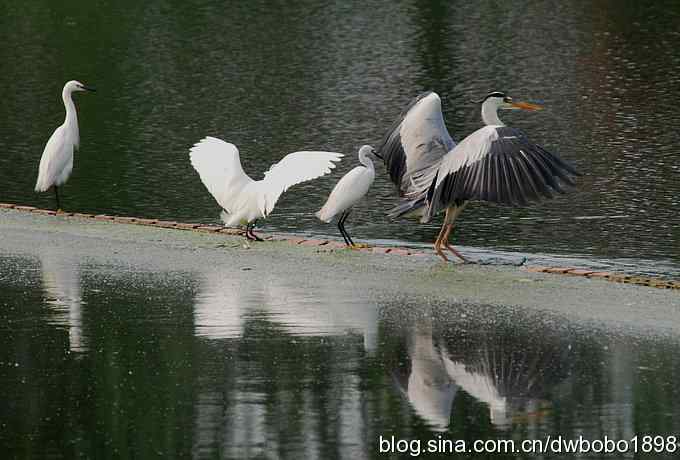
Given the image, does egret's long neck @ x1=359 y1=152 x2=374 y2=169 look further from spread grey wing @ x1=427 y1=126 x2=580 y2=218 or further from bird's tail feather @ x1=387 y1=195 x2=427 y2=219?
spread grey wing @ x1=427 y1=126 x2=580 y2=218

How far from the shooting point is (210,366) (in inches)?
335

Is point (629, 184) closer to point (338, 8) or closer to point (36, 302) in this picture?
point (36, 302)

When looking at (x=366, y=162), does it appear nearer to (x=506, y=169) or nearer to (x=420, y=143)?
(x=420, y=143)

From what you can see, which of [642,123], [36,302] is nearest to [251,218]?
[36,302]

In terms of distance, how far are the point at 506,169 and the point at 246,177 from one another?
2558 mm

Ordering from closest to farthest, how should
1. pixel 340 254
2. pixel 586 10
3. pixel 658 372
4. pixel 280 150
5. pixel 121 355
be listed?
pixel 658 372, pixel 121 355, pixel 340 254, pixel 280 150, pixel 586 10

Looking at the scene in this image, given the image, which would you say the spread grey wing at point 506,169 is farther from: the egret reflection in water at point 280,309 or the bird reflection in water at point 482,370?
the bird reflection in water at point 482,370

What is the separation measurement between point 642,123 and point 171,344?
13.9 metres

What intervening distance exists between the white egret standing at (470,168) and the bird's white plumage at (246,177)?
2.56 feet

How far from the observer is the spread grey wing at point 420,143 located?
12305 mm

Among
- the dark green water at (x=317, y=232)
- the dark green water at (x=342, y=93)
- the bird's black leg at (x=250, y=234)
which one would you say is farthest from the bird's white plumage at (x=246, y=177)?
the dark green water at (x=342, y=93)

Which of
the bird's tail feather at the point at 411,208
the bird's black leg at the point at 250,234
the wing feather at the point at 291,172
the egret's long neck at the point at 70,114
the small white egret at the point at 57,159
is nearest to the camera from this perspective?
the wing feather at the point at 291,172

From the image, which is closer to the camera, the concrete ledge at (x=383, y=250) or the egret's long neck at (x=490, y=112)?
the concrete ledge at (x=383, y=250)

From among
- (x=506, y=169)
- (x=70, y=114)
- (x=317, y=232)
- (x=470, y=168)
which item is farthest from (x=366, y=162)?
(x=70, y=114)
